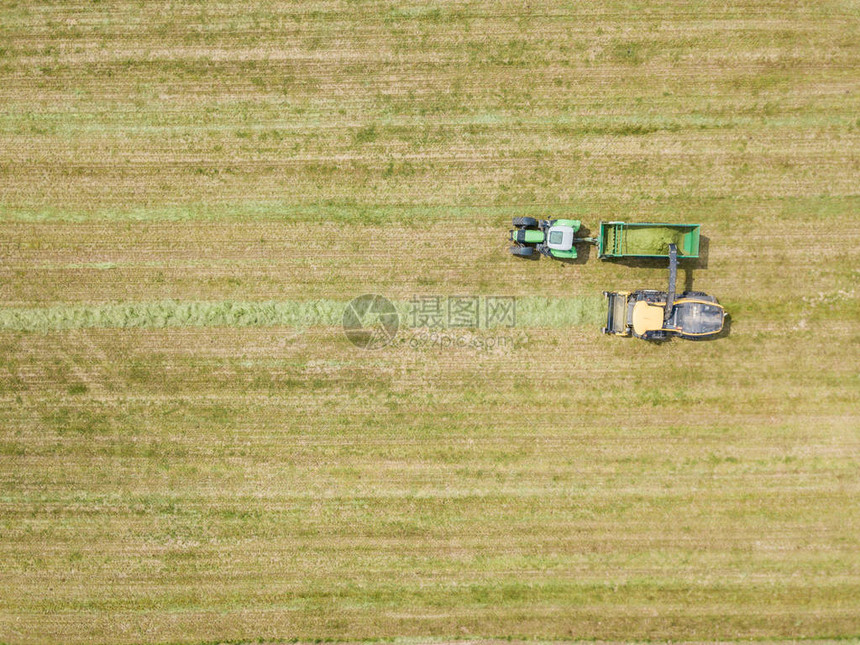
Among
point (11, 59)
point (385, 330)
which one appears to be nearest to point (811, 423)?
point (385, 330)

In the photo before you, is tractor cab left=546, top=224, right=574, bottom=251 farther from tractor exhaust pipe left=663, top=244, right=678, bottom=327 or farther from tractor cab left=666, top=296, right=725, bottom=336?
tractor cab left=666, top=296, right=725, bottom=336

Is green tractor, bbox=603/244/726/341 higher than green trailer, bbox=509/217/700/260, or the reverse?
green trailer, bbox=509/217/700/260

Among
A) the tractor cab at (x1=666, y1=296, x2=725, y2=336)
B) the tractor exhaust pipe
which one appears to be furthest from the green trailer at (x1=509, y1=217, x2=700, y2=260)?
the tractor cab at (x1=666, y1=296, x2=725, y2=336)

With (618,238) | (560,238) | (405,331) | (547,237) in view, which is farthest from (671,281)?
(405,331)

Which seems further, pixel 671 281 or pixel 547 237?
pixel 547 237

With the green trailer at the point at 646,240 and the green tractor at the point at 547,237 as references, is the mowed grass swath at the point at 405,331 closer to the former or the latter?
the green tractor at the point at 547,237

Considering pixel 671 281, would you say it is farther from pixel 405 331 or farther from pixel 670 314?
pixel 405 331
